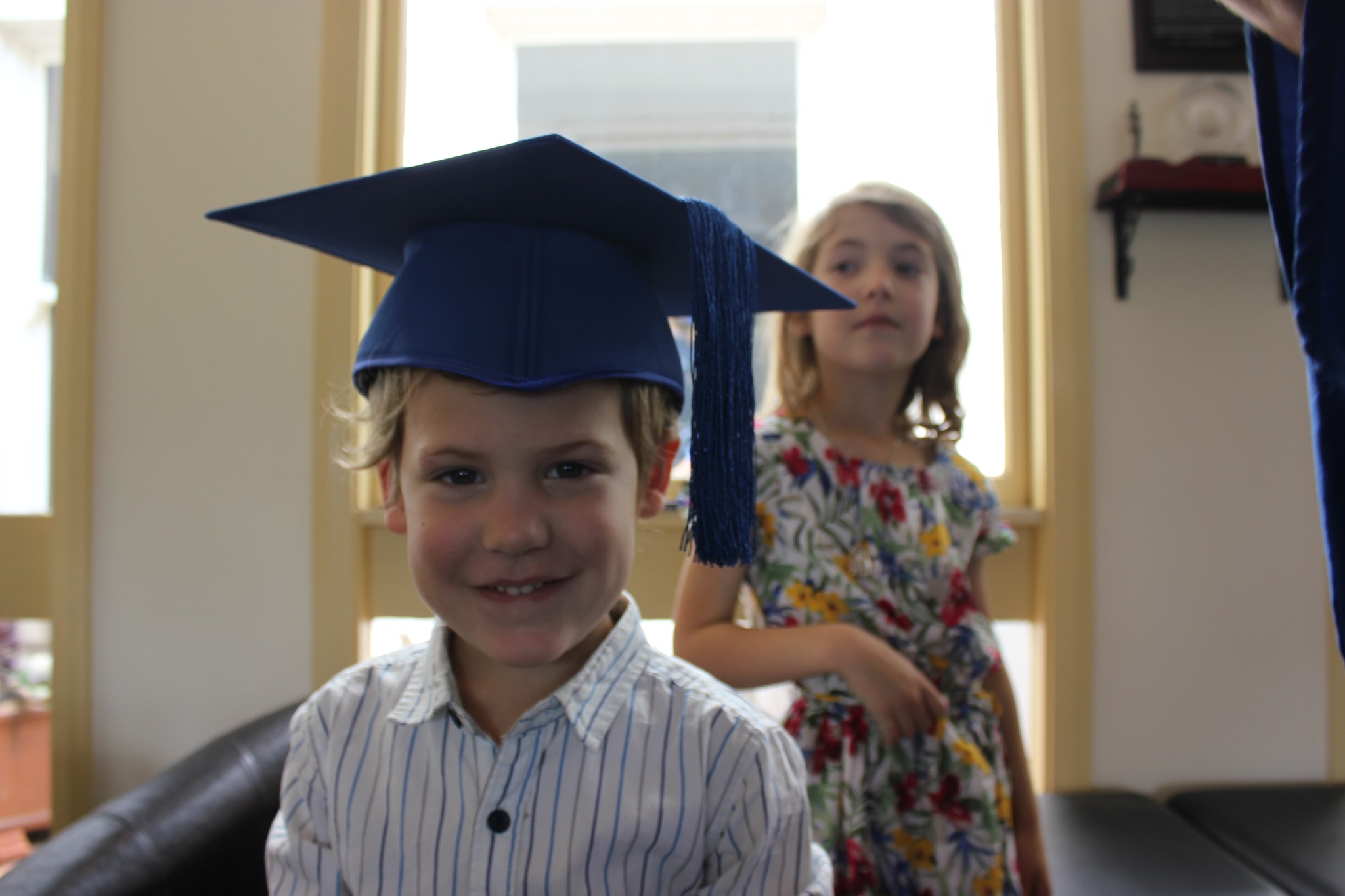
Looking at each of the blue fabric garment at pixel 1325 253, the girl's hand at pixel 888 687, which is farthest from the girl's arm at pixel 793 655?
the blue fabric garment at pixel 1325 253

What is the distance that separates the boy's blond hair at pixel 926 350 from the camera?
4.04 feet

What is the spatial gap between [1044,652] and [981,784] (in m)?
0.93

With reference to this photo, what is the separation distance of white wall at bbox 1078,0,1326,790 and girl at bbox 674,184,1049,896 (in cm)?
83

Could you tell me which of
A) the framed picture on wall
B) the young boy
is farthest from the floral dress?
the framed picture on wall

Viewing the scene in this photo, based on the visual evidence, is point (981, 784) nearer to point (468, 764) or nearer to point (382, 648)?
point (468, 764)

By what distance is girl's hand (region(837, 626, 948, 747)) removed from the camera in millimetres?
979

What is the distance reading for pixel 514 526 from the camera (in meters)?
0.66

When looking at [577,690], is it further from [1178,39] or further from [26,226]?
[26,226]

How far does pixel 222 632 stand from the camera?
1.89 meters

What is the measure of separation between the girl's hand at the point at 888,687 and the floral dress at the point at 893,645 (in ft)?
0.29

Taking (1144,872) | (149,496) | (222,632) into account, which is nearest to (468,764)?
(1144,872)

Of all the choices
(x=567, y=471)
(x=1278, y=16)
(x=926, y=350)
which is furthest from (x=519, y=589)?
(x=926, y=350)

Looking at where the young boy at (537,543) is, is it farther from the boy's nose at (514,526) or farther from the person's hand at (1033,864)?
the person's hand at (1033,864)

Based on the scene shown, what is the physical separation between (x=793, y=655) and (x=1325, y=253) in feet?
2.32
